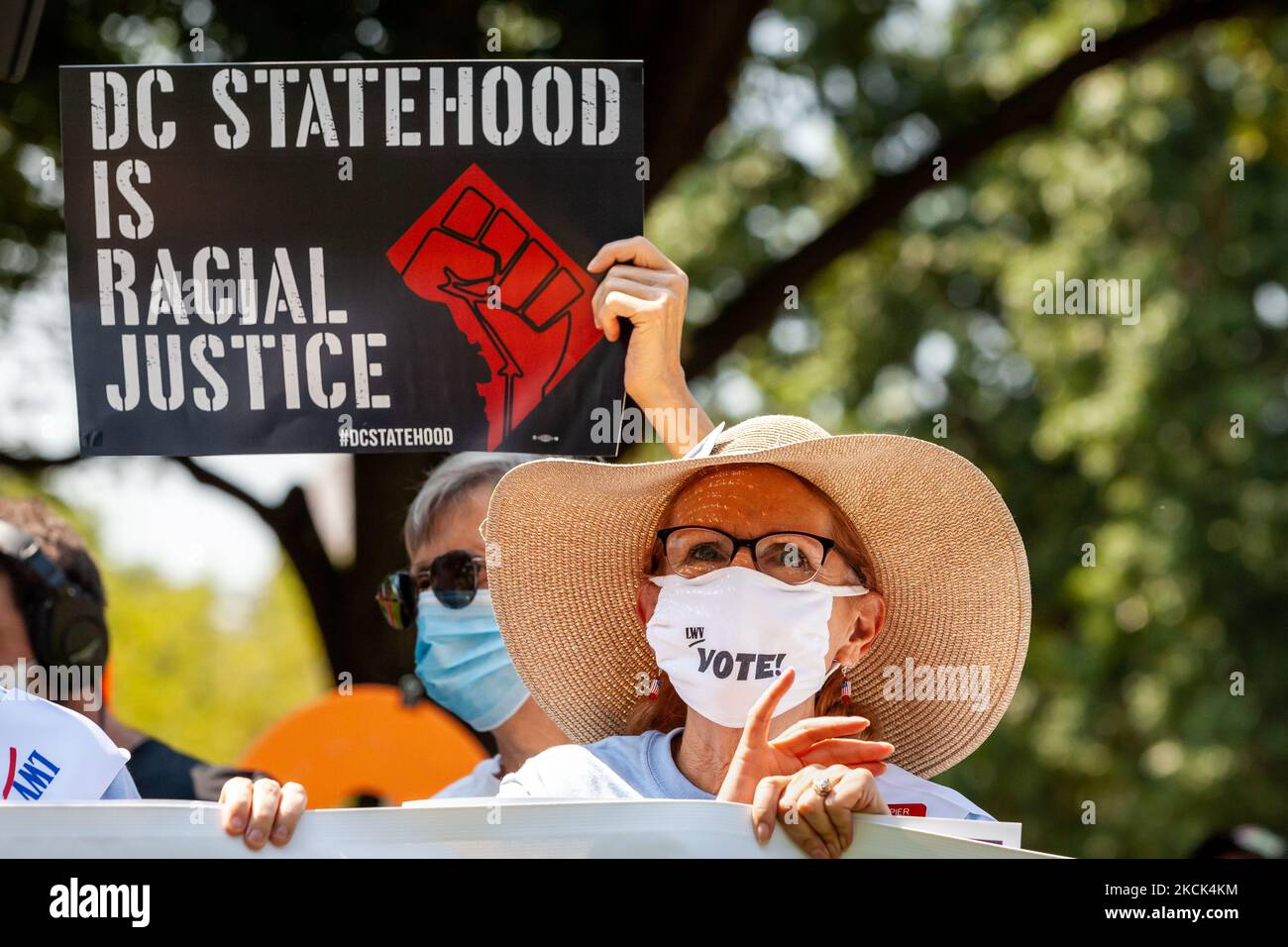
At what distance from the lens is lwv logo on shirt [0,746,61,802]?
2.83m

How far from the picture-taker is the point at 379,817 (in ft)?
8.00

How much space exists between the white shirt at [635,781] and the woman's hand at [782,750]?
1.14 ft

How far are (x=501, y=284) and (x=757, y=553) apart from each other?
3.12 feet

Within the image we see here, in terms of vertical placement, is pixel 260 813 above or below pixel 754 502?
below

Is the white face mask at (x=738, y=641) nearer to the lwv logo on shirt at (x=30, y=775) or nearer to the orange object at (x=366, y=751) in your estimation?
the lwv logo on shirt at (x=30, y=775)

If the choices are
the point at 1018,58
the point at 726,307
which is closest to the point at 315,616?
the point at 726,307

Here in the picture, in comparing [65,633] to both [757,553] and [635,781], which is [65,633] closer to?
[635,781]

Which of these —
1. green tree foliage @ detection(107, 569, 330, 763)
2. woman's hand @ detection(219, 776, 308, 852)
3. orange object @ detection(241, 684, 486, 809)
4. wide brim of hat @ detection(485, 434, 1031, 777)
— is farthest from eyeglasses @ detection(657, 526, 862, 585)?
green tree foliage @ detection(107, 569, 330, 763)

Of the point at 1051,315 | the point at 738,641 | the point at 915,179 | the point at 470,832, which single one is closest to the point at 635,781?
the point at 738,641

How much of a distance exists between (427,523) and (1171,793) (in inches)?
405

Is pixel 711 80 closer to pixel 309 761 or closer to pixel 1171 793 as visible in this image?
pixel 309 761

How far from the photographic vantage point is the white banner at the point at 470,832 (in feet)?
7.88
